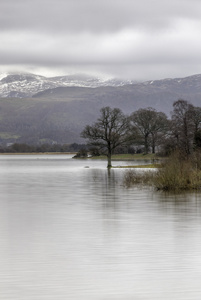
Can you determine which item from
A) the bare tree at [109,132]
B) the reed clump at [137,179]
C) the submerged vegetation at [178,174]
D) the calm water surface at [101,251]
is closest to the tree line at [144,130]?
the bare tree at [109,132]

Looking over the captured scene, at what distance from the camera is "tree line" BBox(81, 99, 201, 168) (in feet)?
334

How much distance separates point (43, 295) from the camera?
40.1 ft

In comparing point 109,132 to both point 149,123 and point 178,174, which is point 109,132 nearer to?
point 149,123

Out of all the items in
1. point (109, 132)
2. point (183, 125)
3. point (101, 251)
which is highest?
point (183, 125)

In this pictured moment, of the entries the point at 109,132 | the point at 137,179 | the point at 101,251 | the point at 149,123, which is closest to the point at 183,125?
the point at 109,132

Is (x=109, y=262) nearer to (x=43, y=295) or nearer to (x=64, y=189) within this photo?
(x=43, y=295)

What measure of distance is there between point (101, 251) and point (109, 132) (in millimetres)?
86584

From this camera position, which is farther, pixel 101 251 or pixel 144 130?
pixel 144 130

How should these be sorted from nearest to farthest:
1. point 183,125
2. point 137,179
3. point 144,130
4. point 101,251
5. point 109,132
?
point 101,251, point 137,179, point 109,132, point 183,125, point 144,130

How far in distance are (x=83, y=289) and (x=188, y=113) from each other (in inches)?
4421

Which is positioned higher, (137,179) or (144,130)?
(144,130)

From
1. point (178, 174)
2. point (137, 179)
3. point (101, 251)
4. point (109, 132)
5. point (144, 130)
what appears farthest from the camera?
point (144, 130)

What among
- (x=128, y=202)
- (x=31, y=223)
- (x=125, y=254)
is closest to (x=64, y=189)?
(x=128, y=202)

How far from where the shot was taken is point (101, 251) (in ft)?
58.6
